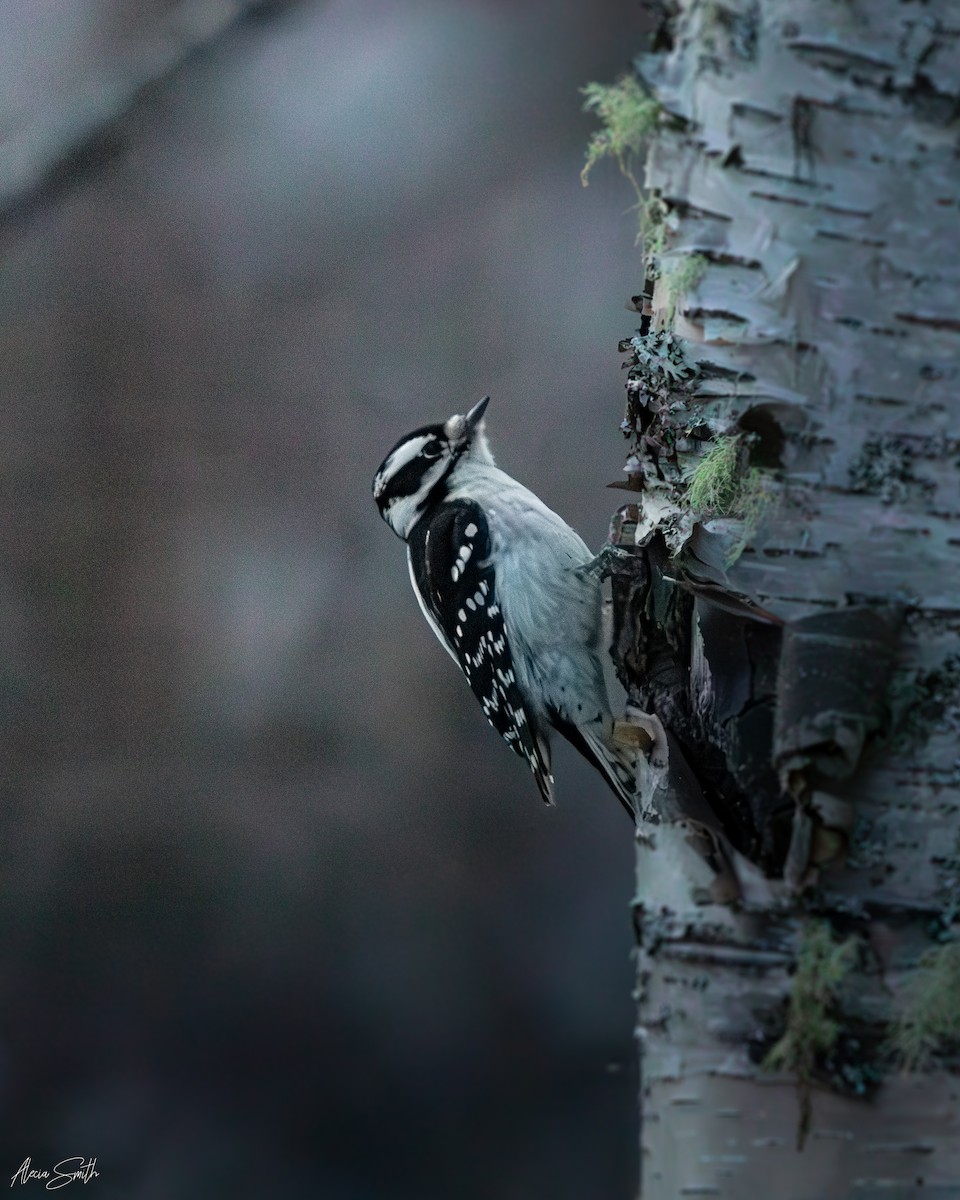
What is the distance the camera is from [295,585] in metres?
2.95

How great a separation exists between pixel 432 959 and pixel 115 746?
1.04 meters

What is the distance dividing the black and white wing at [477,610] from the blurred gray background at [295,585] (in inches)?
34.6

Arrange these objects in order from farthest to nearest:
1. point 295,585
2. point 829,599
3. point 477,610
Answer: point 295,585, point 477,610, point 829,599

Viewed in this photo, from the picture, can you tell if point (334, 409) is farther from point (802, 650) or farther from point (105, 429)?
point (802, 650)

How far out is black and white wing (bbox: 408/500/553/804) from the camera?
2049mm

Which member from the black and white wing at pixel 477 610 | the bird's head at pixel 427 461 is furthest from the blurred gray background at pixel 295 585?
the black and white wing at pixel 477 610

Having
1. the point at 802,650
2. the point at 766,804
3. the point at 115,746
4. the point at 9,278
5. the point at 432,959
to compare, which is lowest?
the point at 432,959

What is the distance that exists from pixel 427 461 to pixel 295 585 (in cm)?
93

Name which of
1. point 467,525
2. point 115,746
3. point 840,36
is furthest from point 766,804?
point 115,746

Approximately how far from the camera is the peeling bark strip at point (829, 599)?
0.92m

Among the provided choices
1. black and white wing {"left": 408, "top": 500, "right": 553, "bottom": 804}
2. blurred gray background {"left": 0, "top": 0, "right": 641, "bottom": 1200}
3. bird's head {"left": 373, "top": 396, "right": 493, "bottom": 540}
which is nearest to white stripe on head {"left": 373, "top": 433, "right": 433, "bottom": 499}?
bird's head {"left": 373, "top": 396, "right": 493, "bottom": 540}

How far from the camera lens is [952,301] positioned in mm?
936

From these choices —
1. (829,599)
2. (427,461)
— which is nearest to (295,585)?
(427,461)

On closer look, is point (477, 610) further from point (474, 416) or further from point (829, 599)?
point (829, 599)
